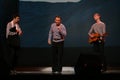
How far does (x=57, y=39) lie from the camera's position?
41.8ft

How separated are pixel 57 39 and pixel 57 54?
0.51m

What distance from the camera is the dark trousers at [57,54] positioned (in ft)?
41.9

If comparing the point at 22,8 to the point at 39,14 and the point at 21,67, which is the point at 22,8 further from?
the point at 21,67

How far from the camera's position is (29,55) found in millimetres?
14703

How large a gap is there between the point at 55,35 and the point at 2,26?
262cm

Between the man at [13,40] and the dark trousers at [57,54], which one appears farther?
the dark trousers at [57,54]

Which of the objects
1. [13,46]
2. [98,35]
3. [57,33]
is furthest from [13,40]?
[98,35]

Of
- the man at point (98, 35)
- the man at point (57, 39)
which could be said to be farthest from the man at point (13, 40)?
the man at point (98, 35)

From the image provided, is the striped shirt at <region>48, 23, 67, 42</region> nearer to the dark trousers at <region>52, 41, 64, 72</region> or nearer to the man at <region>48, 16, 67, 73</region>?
the man at <region>48, 16, 67, 73</region>

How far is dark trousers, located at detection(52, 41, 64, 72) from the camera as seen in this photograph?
1278cm

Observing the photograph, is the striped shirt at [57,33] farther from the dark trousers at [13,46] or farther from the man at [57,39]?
the dark trousers at [13,46]

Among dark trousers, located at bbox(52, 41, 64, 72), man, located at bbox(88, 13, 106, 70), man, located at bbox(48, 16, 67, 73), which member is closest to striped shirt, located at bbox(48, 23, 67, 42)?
man, located at bbox(48, 16, 67, 73)

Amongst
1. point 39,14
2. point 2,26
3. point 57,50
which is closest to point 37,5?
point 39,14

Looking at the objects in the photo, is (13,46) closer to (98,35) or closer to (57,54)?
(57,54)
